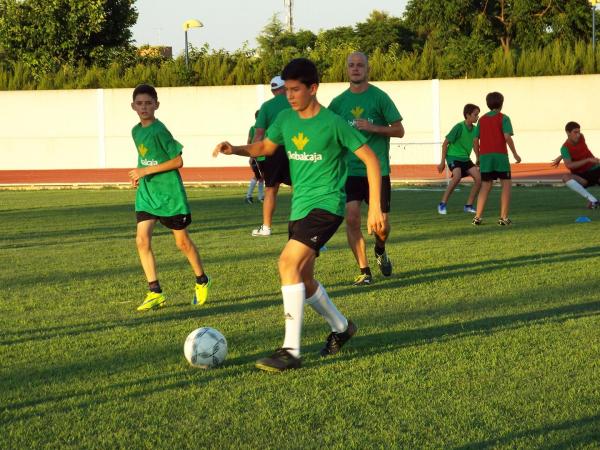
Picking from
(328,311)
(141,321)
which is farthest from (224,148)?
(141,321)

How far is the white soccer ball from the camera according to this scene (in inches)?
238

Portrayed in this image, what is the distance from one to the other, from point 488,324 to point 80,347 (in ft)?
8.96

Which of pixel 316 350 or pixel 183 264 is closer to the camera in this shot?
pixel 316 350

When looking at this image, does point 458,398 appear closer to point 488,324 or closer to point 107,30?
point 488,324

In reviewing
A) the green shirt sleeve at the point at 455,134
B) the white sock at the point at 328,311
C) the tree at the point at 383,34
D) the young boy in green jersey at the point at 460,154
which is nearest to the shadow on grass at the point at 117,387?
the white sock at the point at 328,311

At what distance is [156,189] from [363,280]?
6.76ft

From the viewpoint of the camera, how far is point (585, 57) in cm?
3344

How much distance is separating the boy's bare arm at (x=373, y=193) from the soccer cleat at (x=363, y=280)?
3232 millimetres

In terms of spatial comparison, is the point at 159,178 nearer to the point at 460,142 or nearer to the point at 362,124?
the point at 362,124

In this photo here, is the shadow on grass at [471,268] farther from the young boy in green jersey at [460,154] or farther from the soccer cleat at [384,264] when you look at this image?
the young boy in green jersey at [460,154]

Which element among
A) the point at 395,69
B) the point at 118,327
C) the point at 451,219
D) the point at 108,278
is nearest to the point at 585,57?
the point at 395,69

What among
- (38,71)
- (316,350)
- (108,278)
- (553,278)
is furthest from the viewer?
(38,71)

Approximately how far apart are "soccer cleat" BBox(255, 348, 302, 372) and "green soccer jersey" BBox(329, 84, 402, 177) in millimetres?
3748

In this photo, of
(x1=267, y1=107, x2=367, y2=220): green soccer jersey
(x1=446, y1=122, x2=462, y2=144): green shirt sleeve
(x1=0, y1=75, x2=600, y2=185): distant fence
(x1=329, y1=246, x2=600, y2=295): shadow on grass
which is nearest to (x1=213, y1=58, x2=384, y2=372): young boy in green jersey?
(x1=267, y1=107, x2=367, y2=220): green soccer jersey
